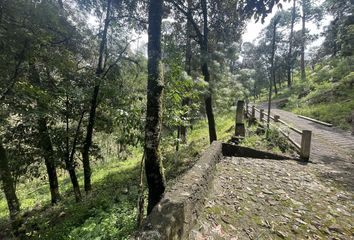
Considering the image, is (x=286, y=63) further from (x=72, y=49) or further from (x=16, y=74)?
(x=16, y=74)

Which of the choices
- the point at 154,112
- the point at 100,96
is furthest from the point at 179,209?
the point at 100,96

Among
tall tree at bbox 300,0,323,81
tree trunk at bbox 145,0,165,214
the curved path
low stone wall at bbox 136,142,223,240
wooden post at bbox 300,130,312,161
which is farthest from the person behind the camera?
tall tree at bbox 300,0,323,81

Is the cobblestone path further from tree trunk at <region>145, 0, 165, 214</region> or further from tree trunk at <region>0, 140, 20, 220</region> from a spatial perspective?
tree trunk at <region>0, 140, 20, 220</region>

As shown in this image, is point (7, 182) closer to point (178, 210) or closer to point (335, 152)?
point (178, 210)

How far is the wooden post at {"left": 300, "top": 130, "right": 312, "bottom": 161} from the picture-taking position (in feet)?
23.1

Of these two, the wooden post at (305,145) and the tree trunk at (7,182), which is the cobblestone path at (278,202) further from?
the tree trunk at (7,182)

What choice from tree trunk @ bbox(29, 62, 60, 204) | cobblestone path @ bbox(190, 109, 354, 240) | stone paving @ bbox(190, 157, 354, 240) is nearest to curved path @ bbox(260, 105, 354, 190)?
cobblestone path @ bbox(190, 109, 354, 240)

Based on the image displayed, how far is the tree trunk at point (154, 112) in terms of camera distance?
15.1ft

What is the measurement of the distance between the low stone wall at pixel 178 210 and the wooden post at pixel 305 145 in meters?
4.42

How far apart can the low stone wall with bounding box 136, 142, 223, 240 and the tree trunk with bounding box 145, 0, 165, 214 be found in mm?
883

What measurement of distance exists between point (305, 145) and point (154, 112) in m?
5.05

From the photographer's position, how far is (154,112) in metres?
4.60

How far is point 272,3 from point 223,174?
360 centimetres

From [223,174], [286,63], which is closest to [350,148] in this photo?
[223,174]
